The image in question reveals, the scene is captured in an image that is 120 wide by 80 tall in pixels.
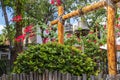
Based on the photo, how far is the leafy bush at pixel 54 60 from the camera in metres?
6.46

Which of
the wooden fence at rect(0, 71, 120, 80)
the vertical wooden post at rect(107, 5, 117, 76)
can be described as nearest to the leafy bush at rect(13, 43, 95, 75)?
the wooden fence at rect(0, 71, 120, 80)

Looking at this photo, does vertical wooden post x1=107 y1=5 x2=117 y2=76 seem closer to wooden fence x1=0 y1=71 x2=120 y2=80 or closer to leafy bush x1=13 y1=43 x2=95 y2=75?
wooden fence x1=0 y1=71 x2=120 y2=80

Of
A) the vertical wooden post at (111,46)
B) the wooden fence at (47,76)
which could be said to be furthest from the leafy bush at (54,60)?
the vertical wooden post at (111,46)

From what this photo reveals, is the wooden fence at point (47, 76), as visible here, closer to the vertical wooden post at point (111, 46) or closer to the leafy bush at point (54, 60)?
the leafy bush at point (54, 60)

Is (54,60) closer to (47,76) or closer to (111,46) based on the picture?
(47,76)

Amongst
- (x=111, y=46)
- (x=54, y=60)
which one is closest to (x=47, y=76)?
(x=54, y=60)

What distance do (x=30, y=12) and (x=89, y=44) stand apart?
18.2m

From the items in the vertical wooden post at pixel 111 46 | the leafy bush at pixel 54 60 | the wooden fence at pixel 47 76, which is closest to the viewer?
the vertical wooden post at pixel 111 46

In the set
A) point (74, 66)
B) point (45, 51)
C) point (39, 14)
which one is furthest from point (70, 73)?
point (39, 14)

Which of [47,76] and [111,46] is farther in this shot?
[47,76]

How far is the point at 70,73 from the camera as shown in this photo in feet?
21.0

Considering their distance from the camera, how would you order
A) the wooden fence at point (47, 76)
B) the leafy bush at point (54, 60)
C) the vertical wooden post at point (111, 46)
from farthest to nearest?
the leafy bush at point (54, 60) → the wooden fence at point (47, 76) → the vertical wooden post at point (111, 46)

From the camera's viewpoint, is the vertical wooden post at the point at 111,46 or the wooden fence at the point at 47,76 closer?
the vertical wooden post at the point at 111,46

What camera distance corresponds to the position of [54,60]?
6.54m
